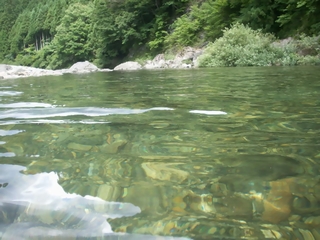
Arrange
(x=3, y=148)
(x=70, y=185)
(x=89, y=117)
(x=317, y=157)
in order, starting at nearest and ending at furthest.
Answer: (x=70, y=185) < (x=317, y=157) < (x=3, y=148) < (x=89, y=117)

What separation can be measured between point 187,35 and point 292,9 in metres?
8.24

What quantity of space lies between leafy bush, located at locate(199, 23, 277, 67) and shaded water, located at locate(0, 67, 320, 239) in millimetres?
10704

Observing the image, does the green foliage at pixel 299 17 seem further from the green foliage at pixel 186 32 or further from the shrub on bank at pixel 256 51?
the green foliage at pixel 186 32

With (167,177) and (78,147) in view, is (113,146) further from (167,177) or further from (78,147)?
(167,177)

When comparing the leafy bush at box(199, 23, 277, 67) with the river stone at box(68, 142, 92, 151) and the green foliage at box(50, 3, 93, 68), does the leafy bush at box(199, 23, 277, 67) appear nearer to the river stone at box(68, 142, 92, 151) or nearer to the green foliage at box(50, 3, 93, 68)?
the river stone at box(68, 142, 92, 151)

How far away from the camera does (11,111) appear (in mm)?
3553

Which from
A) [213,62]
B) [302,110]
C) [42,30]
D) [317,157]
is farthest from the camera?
[42,30]

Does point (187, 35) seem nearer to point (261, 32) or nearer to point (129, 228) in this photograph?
point (261, 32)

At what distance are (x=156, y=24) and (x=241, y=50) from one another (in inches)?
566

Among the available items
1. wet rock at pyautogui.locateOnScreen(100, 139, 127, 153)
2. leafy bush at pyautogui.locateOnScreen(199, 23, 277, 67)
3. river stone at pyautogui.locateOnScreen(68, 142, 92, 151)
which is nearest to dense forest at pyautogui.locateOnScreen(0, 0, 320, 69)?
leafy bush at pyautogui.locateOnScreen(199, 23, 277, 67)

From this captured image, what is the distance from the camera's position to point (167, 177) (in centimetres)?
142

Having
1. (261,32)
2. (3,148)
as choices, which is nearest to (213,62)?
(261,32)

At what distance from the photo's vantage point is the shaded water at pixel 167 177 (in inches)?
41.6

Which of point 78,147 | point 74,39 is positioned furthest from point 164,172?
point 74,39
